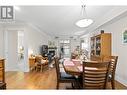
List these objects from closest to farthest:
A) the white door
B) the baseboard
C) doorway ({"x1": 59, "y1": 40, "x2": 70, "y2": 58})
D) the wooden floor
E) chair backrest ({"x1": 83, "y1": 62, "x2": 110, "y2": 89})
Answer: chair backrest ({"x1": 83, "y1": 62, "x2": 110, "y2": 89}) < the wooden floor < the baseboard < the white door < doorway ({"x1": 59, "y1": 40, "x2": 70, "y2": 58})

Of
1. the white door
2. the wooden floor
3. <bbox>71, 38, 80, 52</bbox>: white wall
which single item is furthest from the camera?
<bbox>71, 38, 80, 52</bbox>: white wall

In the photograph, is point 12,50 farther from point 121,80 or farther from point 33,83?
point 121,80

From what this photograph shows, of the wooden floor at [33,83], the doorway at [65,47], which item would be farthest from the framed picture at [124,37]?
the doorway at [65,47]

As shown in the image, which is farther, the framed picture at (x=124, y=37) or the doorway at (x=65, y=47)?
the doorway at (x=65, y=47)

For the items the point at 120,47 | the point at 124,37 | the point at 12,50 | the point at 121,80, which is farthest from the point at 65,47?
the point at 124,37

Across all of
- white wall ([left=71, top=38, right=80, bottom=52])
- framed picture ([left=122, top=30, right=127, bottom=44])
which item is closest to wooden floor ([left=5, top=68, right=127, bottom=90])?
framed picture ([left=122, top=30, right=127, bottom=44])

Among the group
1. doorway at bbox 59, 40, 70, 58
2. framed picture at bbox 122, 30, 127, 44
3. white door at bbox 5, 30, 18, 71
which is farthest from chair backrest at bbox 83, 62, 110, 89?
doorway at bbox 59, 40, 70, 58

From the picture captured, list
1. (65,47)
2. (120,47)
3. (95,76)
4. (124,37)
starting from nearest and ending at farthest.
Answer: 1. (95,76)
2. (124,37)
3. (120,47)
4. (65,47)

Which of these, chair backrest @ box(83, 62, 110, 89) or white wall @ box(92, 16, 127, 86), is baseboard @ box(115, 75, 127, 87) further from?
chair backrest @ box(83, 62, 110, 89)

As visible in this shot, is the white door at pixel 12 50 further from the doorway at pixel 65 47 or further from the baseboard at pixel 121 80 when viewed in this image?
the doorway at pixel 65 47

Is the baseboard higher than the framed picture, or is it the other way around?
the framed picture

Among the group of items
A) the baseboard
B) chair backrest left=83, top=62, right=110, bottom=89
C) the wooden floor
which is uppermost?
chair backrest left=83, top=62, right=110, bottom=89

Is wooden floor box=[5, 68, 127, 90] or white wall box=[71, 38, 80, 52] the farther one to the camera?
white wall box=[71, 38, 80, 52]
